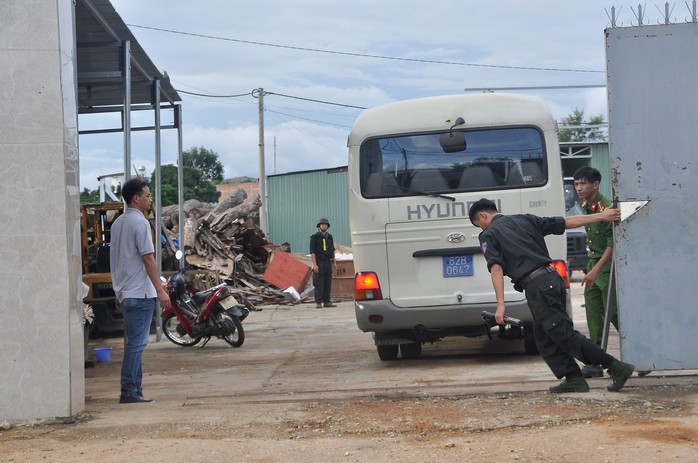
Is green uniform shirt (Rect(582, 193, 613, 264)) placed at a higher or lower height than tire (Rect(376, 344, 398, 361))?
higher

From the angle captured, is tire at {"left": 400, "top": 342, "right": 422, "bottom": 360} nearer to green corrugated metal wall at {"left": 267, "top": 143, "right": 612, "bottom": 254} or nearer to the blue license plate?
the blue license plate

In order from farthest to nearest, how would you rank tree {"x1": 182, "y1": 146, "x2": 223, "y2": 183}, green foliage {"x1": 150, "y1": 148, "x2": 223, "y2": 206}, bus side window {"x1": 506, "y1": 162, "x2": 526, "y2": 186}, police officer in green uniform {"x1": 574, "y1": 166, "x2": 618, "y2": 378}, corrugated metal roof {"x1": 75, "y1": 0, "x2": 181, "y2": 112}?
tree {"x1": 182, "y1": 146, "x2": 223, "y2": 183}, green foliage {"x1": 150, "y1": 148, "x2": 223, "y2": 206}, corrugated metal roof {"x1": 75, "y1": 0, "x2": 181, "y2": 112}, bus side window {"x1": 506, "y1": 162, "x2": 526, "y2": 186}, police officer in green uniform {"x1": 574, "y1": 166, "x2": 618, "y2": 378}

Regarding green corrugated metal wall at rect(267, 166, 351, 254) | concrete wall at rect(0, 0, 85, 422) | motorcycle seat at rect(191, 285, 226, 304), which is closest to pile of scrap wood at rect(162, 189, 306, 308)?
green corrugated metal wall at rect(267, 166, 351, 254)

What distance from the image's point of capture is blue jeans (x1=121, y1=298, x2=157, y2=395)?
853cm

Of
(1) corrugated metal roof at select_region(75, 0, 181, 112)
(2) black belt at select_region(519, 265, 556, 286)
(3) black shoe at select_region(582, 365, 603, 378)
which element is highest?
A: (1) corrugated metal roof at select_region(75, 0, 181, 112)

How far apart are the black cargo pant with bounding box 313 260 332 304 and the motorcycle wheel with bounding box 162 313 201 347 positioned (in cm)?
780

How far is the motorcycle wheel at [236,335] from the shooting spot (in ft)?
45.6

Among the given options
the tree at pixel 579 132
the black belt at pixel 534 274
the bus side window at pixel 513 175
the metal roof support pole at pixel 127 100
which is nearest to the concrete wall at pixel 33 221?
the black belt at pixel 534 274

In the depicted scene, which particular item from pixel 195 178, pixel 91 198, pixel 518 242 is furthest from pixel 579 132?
pixel 518 242

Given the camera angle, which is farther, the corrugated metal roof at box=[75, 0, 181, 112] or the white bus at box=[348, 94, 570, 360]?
the corrugated metal roof at box=[75, 0, 181, 112]

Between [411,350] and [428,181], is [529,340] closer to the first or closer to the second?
[411,350]

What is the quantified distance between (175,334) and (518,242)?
25.6 feet

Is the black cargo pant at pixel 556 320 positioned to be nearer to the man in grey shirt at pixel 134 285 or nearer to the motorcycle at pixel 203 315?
the man in grey shirt at pixel 134 285

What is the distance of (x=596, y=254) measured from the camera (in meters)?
9.60
